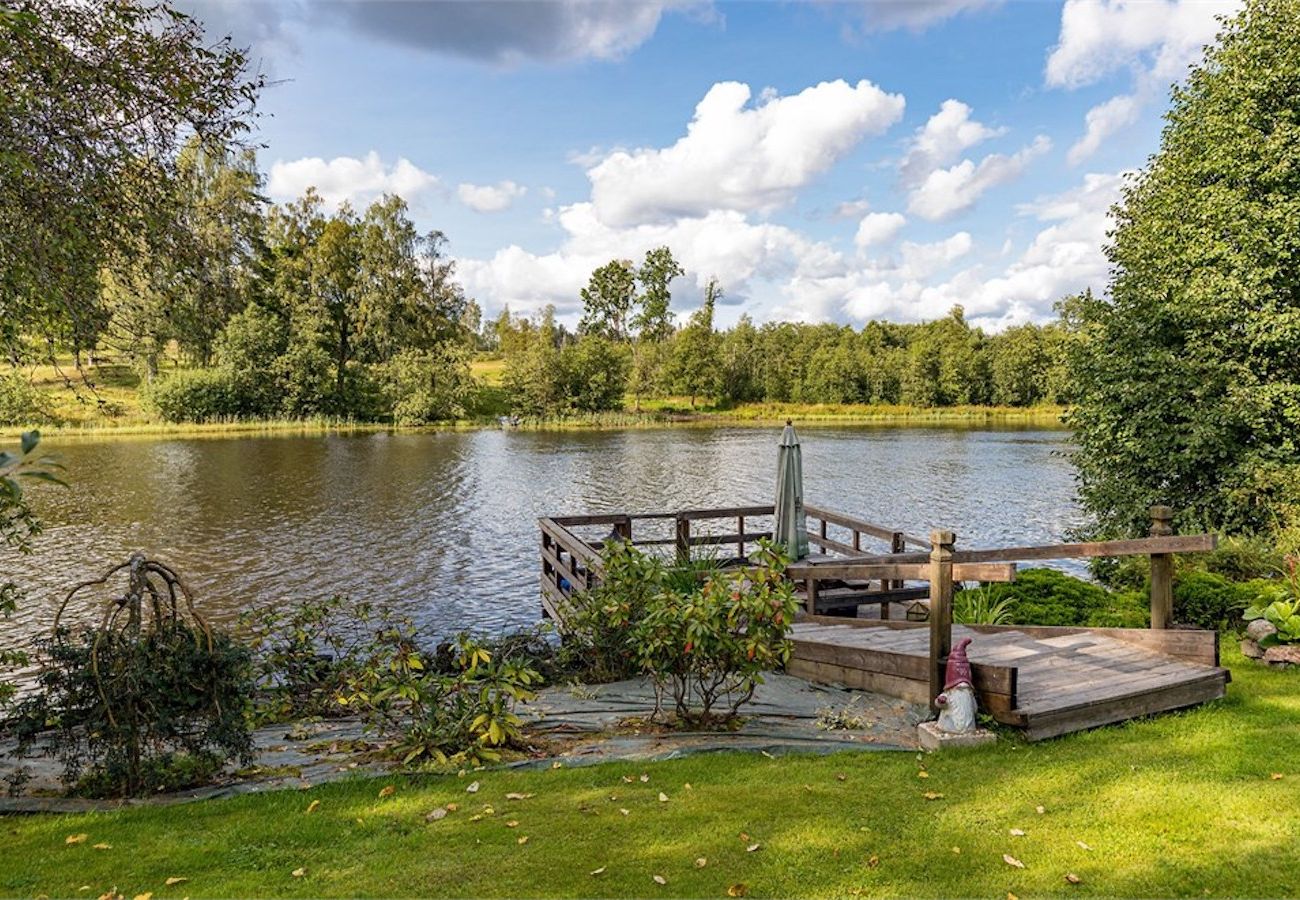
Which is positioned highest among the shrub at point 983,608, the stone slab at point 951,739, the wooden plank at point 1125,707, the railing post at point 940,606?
the railing post at point 940,606

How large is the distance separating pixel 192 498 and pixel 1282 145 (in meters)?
29.3

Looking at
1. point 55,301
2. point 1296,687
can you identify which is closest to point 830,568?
point 1296,687

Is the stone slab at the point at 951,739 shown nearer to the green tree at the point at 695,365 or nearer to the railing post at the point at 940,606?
the railing post at the point at 940,606

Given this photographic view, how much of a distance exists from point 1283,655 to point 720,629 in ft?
19.0

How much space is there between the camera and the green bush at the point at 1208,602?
8.88 meters

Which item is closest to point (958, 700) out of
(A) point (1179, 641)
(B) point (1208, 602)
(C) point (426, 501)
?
(A) point (1179, 641)

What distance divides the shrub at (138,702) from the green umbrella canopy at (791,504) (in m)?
7.04

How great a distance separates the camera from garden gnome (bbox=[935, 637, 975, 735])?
218 inches

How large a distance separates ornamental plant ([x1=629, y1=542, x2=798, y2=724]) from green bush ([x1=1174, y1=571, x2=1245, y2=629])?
20.2 ft

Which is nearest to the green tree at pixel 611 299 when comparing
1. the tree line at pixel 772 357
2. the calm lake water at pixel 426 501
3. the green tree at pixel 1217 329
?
the tree line at pixel 772 357

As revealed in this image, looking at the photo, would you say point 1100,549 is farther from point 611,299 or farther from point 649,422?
point 611,299

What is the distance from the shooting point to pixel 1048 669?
253 inches

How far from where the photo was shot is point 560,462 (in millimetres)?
37219

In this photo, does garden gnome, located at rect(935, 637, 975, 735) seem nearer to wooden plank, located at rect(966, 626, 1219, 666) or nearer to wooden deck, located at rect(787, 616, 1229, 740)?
wooden deck, located at rect(787, 616, 1229, 740)
